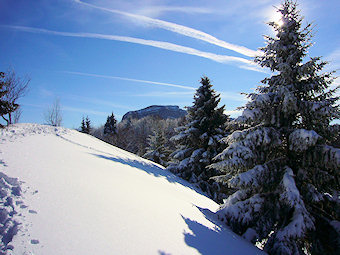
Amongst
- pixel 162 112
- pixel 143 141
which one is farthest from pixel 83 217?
pixel 162 112

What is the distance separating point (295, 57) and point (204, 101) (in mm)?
7991

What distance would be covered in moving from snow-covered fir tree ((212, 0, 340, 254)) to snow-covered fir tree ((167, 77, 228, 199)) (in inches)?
246

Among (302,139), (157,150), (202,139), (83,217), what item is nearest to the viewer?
(83,217)

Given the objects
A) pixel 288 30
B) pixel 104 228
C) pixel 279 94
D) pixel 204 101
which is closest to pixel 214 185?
pixel 204 101

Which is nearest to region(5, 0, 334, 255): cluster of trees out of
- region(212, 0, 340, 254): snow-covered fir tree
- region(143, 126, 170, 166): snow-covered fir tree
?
region(212, 0, 340, 254): snow-covered fir tree

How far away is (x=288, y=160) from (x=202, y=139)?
285 inches

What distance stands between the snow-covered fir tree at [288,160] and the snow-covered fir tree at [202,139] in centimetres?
624

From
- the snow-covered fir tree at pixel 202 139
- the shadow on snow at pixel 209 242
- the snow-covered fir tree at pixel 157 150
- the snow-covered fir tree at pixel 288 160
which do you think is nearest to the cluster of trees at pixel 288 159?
the snow-covered fir tree at pixel 288 160

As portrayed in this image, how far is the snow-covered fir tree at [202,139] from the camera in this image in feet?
41.7

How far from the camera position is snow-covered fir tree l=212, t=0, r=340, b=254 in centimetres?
494

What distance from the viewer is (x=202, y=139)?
42.5 ft

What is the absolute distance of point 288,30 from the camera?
6324mm

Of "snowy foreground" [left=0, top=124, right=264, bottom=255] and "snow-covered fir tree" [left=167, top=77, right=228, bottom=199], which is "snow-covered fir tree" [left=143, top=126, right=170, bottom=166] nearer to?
"snow-covered fir tree" [left=167, top=77, right=228, bottom=199]

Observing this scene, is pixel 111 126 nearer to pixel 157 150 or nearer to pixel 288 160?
pixel 157 150
